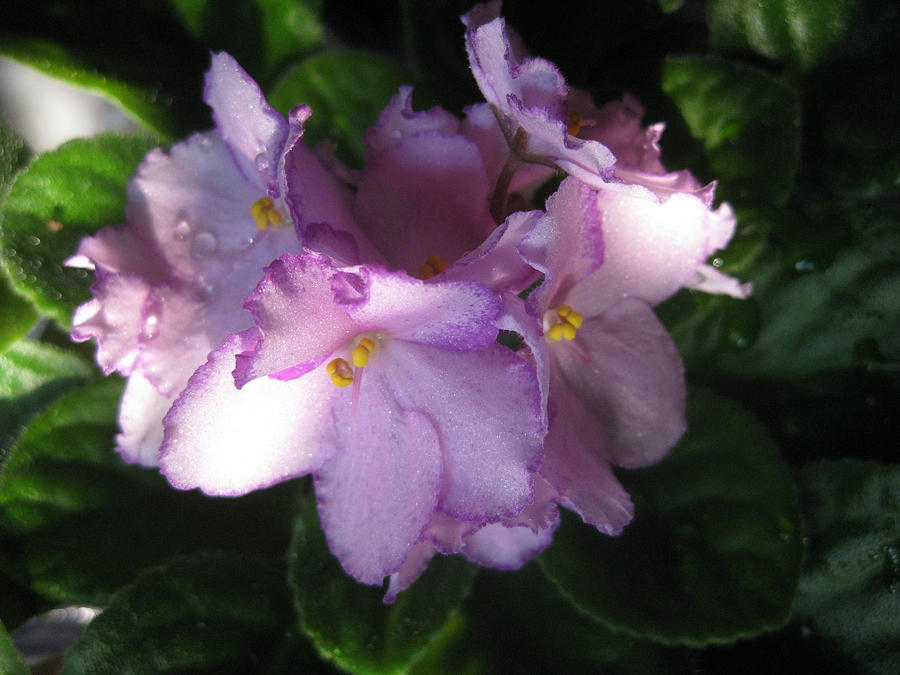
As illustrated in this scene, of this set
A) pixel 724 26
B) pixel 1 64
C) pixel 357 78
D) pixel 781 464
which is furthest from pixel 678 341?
pixel 1 64

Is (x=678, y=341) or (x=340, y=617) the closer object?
(x=340, y=617)

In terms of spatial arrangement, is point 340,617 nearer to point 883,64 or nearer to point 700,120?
point 700,120

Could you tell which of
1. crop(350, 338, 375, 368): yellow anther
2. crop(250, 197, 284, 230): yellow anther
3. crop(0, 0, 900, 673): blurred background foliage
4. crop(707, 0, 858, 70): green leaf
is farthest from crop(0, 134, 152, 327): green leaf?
crop(707, 0, 858, 70): green leaf

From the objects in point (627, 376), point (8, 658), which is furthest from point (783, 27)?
point (8, 658)

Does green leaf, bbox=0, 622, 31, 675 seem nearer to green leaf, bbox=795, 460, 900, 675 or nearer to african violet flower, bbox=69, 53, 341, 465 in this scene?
african violet flower, bbox=69, 53, 341, 465

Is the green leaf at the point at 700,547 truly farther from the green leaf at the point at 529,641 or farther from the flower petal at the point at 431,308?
the flower petal at the point at 431,308

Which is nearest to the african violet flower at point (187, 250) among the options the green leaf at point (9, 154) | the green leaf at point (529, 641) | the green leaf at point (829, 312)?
the green leaf at point (9, 154)

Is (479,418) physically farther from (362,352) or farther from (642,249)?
(642,249)
